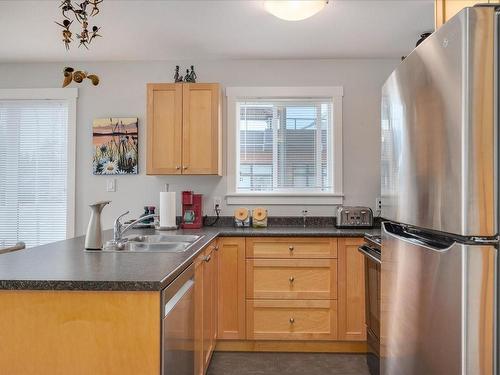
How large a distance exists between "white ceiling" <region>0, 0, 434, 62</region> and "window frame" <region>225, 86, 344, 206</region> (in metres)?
0.31

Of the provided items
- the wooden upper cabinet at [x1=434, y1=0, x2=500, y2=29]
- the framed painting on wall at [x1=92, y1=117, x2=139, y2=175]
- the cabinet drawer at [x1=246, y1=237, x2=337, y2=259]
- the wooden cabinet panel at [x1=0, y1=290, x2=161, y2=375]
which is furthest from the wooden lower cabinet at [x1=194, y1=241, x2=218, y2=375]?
the wooden upper cabinet at [x1=434, y1=0, x2=500, y2=29]

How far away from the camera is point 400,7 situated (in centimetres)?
259

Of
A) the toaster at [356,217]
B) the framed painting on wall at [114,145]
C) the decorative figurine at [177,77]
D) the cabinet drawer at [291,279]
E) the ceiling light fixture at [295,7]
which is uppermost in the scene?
the ceiling light fixture at [295,7]

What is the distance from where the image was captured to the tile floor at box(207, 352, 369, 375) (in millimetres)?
2682

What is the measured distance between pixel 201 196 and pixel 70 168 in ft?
4.32

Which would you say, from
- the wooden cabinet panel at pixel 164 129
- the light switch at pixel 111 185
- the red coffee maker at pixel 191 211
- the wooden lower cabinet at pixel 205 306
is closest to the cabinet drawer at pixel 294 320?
the wooden lower cabinet at pixel 205 306

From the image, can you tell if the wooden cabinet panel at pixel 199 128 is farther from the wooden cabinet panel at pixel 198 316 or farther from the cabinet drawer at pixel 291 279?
the wooden cabinet panel at pixel 198 316

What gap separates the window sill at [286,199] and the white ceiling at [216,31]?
1.27m

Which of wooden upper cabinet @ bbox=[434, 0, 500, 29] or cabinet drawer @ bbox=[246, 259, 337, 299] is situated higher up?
wooden upper cabinet @ bbox=[434, 0, 500, 29]

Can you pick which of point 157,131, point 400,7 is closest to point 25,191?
point 157,131

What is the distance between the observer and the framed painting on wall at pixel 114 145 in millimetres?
3619

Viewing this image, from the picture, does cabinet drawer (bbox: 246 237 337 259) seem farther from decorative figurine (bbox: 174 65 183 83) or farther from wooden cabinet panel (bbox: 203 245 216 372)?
decorative figurine (bbox: 174 65 183 83)

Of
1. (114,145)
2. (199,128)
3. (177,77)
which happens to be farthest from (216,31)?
(114,145)

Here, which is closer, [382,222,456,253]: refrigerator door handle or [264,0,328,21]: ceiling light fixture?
[382,222,456,253]: refrigerator door handle
